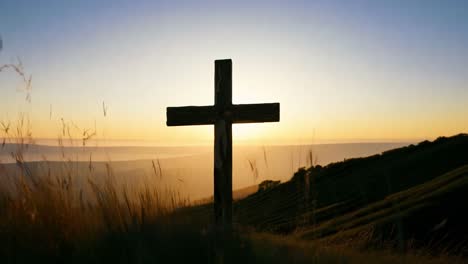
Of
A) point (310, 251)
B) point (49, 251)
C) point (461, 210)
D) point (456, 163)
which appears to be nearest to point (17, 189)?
point (49, 251)

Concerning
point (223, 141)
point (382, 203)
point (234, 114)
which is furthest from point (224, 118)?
point (382, 203)

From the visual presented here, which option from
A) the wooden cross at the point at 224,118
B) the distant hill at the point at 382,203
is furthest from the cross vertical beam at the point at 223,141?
the distant hill at the point at 382,203

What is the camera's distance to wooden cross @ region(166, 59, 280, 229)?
5605 mm

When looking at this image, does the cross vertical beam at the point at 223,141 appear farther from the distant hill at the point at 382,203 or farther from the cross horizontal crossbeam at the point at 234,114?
the distant hill at the point at 382,203

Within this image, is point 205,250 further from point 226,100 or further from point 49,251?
point 226,100

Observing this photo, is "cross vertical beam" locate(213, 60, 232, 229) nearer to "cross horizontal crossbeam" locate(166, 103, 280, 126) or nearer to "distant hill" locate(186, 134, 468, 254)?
"cross horizontal crossbeam" locate(166, 103, 280, 126)

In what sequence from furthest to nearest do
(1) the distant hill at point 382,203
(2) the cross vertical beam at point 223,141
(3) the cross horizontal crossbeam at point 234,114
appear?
(3) the cross horizontal crossbeam at point 234,114 → (2) the cross vertical beam at point 223,141 → (1) the distant hill at point 382,203

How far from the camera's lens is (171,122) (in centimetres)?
631

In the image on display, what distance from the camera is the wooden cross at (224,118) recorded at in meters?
5.61

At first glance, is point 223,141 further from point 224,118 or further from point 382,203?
point 382,203

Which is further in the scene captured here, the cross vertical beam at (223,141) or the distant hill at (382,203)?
the cross vertical beam at (223,141)

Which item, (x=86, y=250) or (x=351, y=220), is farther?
(x=351, y=220)

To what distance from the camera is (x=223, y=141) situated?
5.75 metres

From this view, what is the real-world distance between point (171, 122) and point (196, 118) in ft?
1.39
